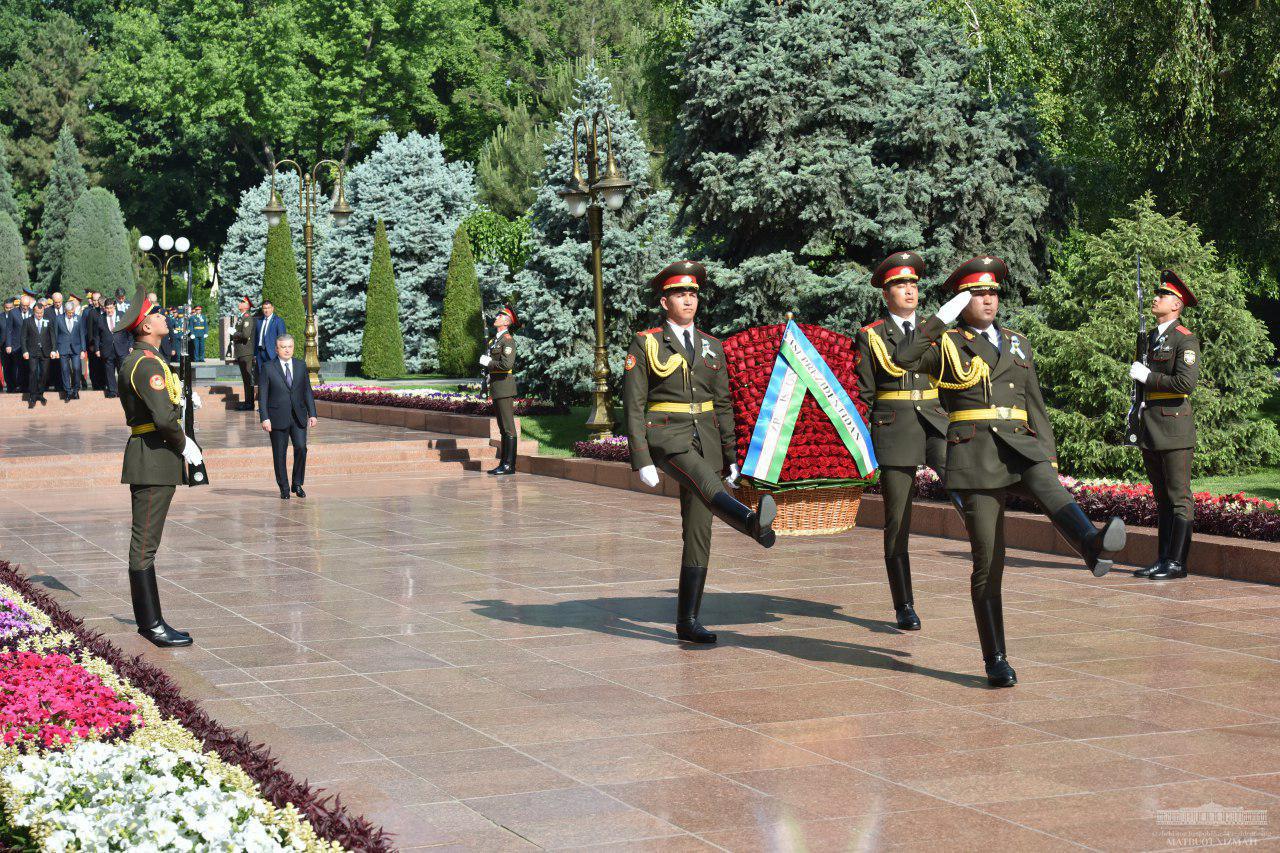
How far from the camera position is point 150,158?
69.8 metres

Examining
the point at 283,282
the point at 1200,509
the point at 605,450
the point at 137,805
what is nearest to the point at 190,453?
the point at 137,805

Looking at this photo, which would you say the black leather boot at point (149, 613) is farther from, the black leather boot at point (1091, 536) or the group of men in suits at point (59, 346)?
the group of men in suits at point (59, 346)

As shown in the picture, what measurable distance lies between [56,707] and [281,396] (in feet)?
40.3

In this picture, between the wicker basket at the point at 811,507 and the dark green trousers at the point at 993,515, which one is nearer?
the dark green trousers at the point at 993,515

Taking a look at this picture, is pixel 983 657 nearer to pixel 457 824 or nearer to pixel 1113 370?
pixel 457 824

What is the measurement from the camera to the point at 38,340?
30.9m

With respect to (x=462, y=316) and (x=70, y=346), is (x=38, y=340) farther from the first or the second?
(x=462, y=316)

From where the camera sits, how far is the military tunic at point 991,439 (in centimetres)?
765

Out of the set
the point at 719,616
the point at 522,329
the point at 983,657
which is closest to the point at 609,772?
the point at 983,657

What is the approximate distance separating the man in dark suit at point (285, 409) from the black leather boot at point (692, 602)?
9862 mm

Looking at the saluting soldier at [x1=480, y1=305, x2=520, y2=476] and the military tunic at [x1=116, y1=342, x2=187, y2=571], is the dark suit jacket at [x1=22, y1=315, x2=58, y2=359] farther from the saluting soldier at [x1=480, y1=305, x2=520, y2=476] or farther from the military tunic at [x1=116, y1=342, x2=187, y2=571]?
the military tunic at [x1=116, y1=342, x2=187, y2=571]

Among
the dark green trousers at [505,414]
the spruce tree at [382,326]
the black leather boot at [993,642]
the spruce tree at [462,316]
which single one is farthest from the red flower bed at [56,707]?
the spruce tree at [382,326]

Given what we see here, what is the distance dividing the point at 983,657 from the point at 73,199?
6458 cm

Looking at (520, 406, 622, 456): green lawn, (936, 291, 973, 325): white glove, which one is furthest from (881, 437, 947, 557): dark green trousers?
(520, 406, 622, 456): green lawn
